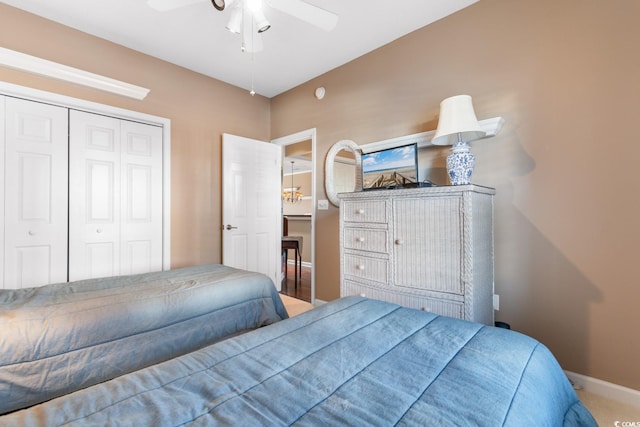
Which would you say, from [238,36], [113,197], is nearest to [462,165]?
[238,36]

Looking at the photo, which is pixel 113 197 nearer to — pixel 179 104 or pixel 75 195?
Answer: pixel 75 195

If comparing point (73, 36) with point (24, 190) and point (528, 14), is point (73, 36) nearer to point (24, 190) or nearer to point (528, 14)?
point (24, 190)

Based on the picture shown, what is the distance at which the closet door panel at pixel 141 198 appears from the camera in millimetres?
2975

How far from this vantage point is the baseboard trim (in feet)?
5.59

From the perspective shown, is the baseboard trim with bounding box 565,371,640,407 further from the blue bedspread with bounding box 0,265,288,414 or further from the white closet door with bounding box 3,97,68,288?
the white closet door with bounding box 3,97,68,288

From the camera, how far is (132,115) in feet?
9.80

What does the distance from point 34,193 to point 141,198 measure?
2.64 feet

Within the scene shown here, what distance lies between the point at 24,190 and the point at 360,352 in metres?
3.05

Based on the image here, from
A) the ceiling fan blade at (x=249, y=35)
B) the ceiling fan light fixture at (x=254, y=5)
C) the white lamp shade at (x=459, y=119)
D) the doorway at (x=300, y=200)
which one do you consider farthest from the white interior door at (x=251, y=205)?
the white lamp shade at (x=459, y=119)

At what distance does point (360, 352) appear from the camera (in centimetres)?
99

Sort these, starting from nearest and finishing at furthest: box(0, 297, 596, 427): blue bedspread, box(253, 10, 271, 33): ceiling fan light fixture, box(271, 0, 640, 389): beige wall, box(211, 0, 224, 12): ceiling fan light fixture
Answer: box(0, 297, 596, 427): blue bedspread < box(211, 0, 224, 12): ceiling fan light fixture < box(271, 0, 640, 389): beige wall < box(253, 10, 271, 33): ceiling fan light fixture

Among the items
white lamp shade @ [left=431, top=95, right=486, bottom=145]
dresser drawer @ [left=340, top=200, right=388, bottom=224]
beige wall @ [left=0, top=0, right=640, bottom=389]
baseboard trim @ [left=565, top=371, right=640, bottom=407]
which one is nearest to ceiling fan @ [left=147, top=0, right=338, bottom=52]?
white lamp shade @ [left=431, top=95, right=486, bottom=145]

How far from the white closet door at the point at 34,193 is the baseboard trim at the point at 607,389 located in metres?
4.04

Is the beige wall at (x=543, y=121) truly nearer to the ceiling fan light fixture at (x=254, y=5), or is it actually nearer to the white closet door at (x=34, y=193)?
the white closet door at (x=34, y=193)
